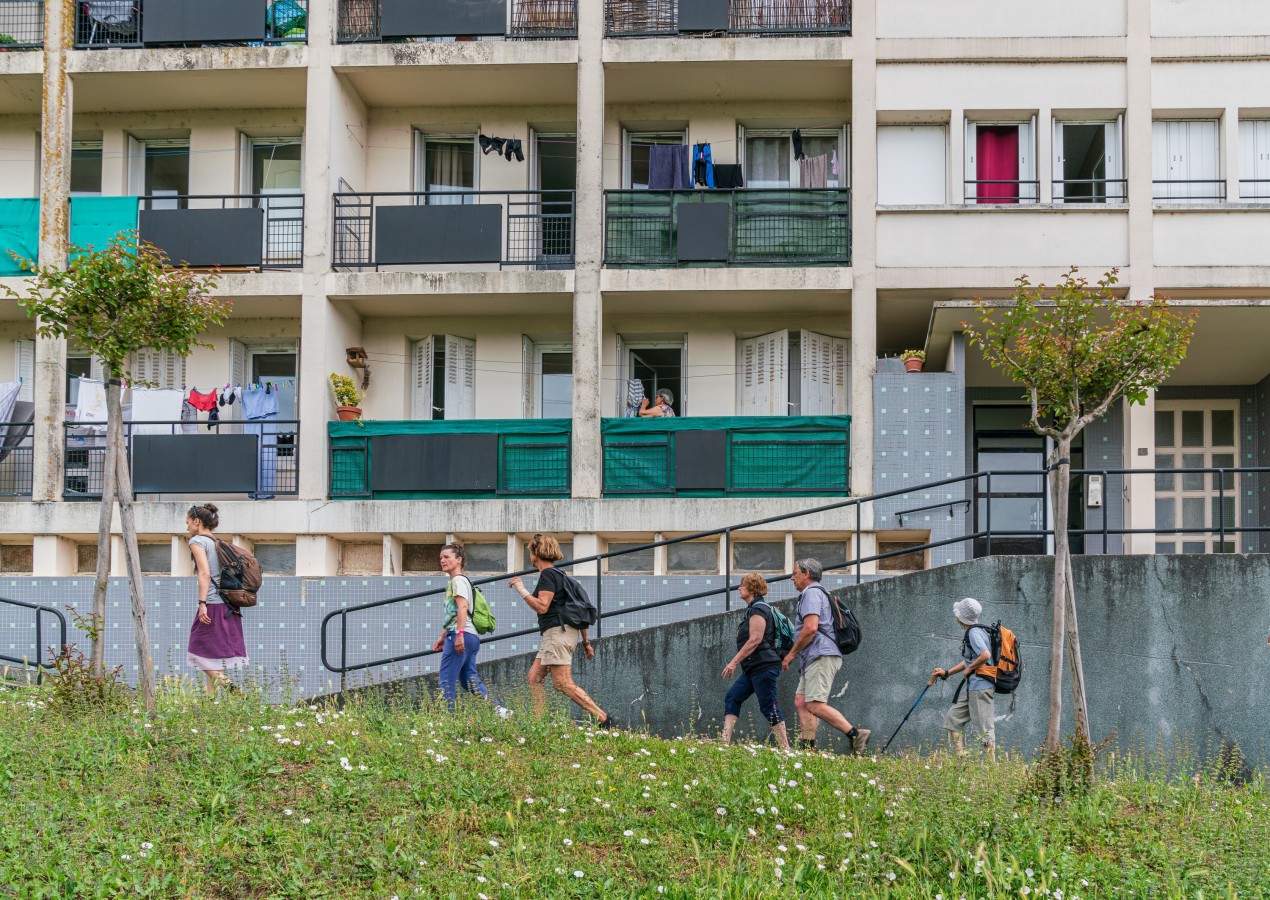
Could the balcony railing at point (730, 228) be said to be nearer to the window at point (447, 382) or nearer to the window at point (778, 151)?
the window at point (778, 151)

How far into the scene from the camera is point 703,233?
20672 mm

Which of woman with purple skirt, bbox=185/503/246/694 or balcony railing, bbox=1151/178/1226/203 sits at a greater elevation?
balcony railing, bbox=1151/178/1226/203

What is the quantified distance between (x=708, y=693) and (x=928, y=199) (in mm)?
8898

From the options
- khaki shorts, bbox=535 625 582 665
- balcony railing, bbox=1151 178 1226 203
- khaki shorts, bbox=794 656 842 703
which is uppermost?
balcony railing, bbox=1151 178 1226 203

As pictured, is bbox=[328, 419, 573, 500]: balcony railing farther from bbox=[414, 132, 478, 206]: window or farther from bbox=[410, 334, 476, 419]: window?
bbox=[414, 132, 478, 206]: window

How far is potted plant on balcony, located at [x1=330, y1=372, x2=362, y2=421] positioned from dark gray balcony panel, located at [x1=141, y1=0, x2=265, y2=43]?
513 cm

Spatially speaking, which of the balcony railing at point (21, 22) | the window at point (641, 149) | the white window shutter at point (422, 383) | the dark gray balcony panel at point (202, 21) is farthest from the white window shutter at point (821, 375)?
the balcony railing at point (21, 22)

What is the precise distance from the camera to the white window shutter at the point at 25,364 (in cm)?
2197

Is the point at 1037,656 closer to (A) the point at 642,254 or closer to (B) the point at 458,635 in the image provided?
(B) the point at 458,635

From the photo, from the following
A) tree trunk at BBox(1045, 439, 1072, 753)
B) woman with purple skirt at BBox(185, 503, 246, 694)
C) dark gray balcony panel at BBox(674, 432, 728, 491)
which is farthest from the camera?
dark gray balcony panel at BBox(674, 432, 728, 491)

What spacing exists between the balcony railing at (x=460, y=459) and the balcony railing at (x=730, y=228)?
2.82 meters

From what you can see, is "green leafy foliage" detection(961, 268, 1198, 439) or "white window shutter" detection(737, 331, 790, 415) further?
"white window shutter" detection(737, 331, 790, 415)

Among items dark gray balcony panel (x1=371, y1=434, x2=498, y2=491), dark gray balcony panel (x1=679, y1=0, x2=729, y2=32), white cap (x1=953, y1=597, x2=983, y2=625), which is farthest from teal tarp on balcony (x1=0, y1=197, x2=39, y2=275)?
white cap (x1=953, y1=597, x2=983, y2=625)

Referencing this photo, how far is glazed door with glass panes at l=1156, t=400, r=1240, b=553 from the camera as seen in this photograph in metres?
20.7
